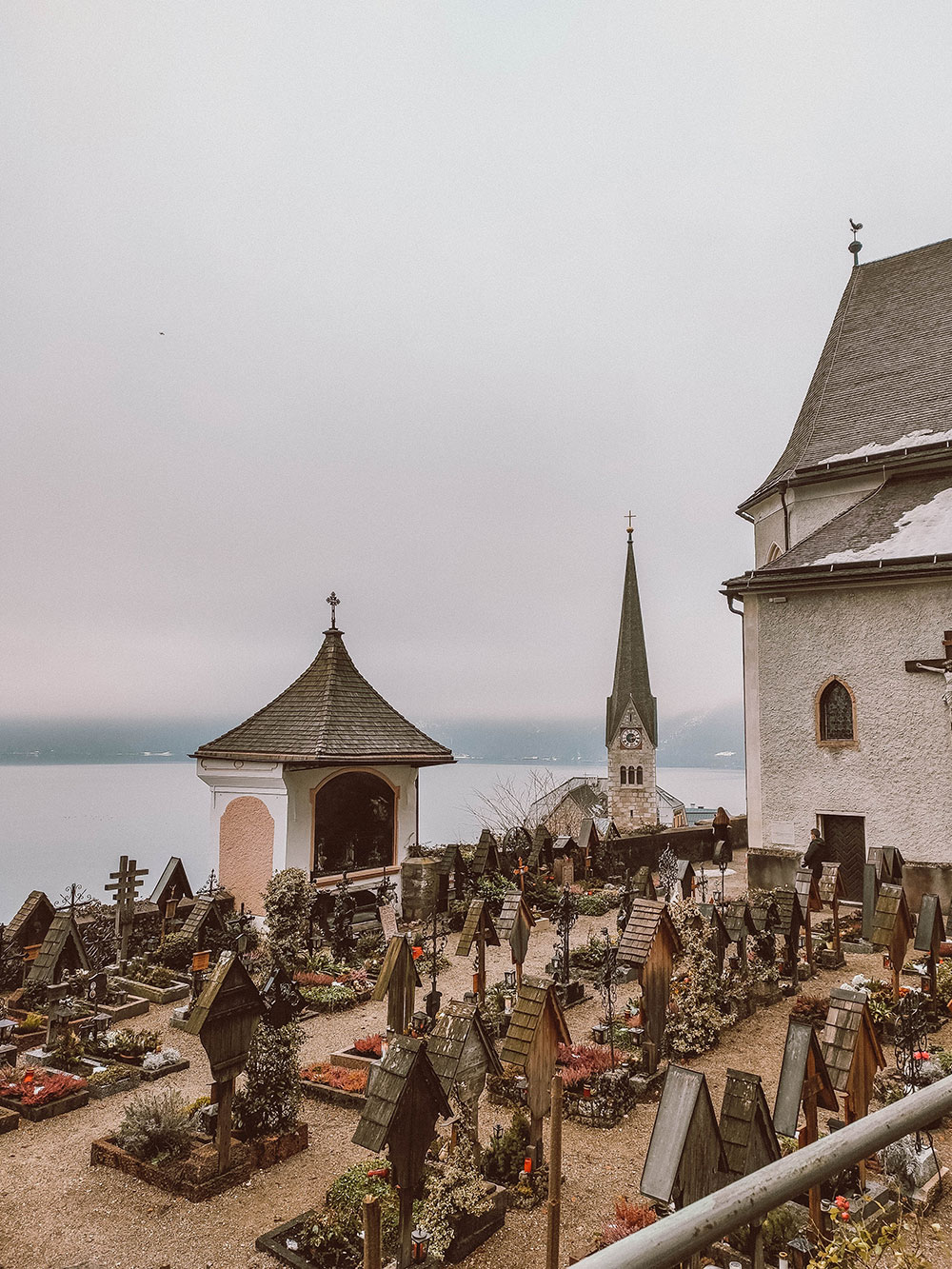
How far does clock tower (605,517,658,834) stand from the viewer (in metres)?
47.2

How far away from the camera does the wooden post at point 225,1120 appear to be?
6.56 meters

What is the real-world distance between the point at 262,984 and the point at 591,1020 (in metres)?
4.96

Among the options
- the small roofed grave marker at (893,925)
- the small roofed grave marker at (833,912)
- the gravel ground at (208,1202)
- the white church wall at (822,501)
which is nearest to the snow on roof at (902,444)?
the white church wall at (822,501)

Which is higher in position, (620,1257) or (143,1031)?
(620,1257)

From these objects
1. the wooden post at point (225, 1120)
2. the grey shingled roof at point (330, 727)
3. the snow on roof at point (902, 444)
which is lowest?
the wooden post at point (225, 1120)

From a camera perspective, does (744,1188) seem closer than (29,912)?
Yes

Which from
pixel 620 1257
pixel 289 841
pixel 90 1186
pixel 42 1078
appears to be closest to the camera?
pixel 620 1257

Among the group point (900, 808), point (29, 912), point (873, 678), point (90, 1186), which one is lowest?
point (90, 1186)

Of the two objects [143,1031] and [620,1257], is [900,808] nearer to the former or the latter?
[143,1031]

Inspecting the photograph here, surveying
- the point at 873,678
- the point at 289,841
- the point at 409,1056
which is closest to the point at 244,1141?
the point at 409,1056

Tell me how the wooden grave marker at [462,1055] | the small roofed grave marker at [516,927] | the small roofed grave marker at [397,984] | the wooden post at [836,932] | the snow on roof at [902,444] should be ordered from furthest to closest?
the snow on roof at [902,444]
the wooden post at [836,932]
the small roofed grave marker at [516,927]
the small roofed grave marker at [397,984]
the wooden grave marker at [462,1055]

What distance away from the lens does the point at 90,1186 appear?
6.57 meters

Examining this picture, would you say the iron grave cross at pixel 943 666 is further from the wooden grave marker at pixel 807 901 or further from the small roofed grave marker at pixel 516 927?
the small roofed grave marker at pixel 516 927

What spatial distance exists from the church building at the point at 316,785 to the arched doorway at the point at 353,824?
0.02 m
